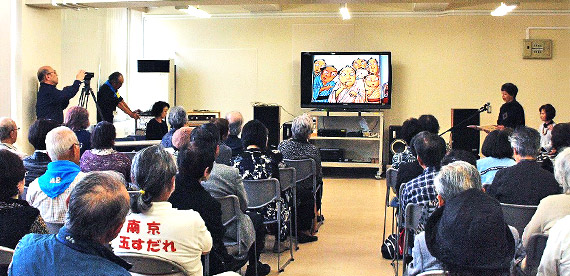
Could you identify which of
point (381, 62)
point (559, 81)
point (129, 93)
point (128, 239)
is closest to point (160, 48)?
point (129, 93)

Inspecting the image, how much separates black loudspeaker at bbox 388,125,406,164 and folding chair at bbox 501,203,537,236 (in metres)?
6.12

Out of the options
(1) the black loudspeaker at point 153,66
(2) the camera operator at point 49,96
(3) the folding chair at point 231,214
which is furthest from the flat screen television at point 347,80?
(3) the folding chair at point 231,214

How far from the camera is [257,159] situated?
4.89 metres

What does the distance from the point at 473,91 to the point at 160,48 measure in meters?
5.16

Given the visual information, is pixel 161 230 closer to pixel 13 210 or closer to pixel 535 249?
pixel 13 210

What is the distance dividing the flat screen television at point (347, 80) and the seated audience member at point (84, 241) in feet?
27.0

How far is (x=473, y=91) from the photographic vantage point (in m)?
10.3

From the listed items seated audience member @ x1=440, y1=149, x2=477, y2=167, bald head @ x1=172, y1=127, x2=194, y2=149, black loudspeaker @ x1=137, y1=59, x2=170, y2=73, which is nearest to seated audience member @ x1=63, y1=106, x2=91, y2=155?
bald head @ x1=172, y1=127, x2=194, y2=149

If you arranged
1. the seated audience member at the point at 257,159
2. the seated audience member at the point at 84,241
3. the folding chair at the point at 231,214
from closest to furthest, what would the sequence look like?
the seated audience member at the point at 84,241
the folding chair at the point at 231,214
the seated audience member at the point at 257,159

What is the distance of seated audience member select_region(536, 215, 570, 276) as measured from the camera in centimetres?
270

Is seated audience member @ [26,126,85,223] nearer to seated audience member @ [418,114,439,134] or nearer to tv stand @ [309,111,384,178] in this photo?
seated audience member @ [418,114,439,134]

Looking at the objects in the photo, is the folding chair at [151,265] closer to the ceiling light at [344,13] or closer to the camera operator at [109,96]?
the camera operator at [109,96]

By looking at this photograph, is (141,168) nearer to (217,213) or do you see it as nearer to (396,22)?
(217,213)

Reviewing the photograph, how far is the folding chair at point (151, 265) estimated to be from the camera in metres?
2.58
